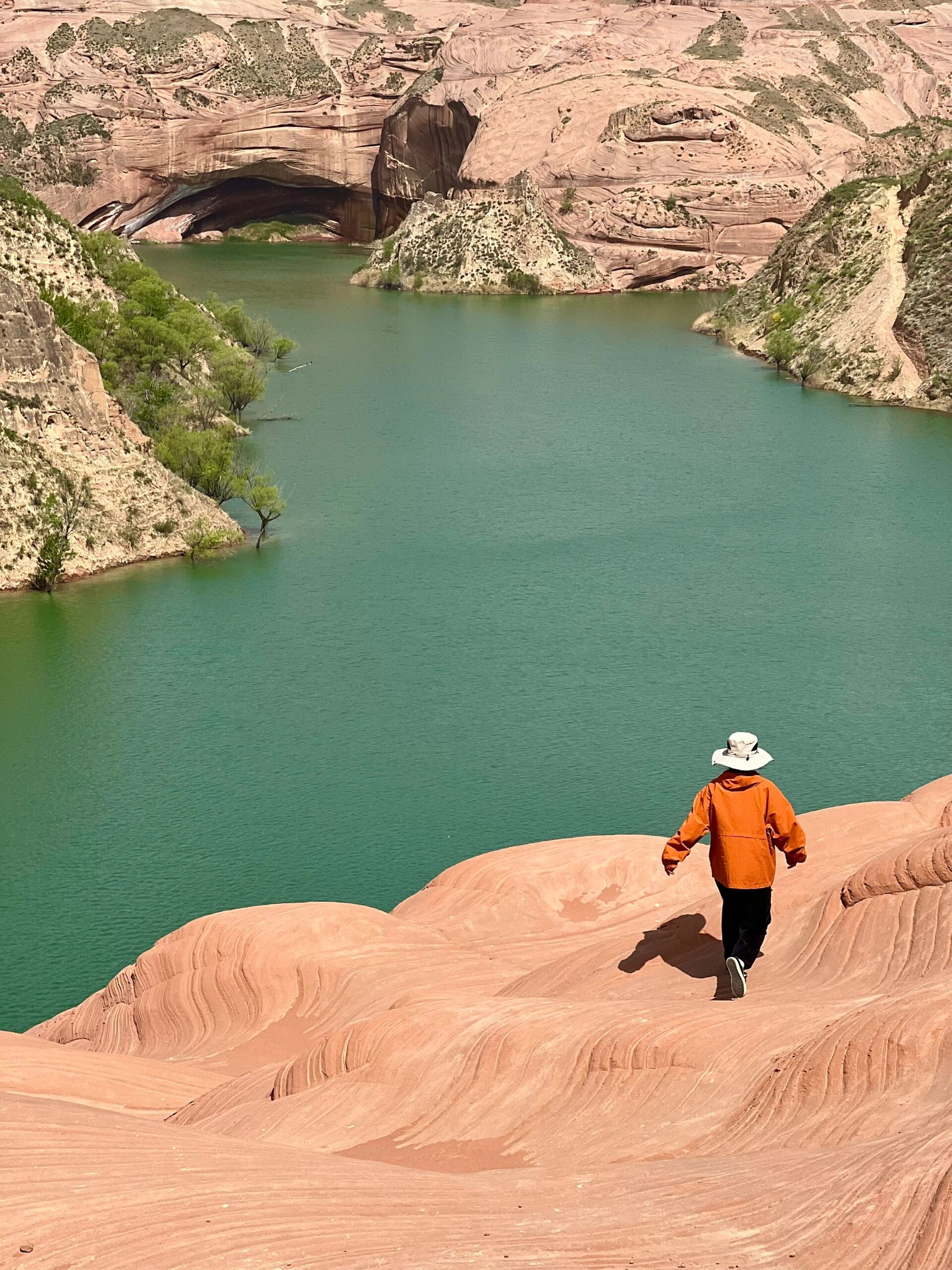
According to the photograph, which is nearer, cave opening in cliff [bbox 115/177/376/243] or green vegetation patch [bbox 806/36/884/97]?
green vegetation patch [bbox 806/36/884/97]

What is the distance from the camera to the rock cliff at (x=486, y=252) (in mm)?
125562

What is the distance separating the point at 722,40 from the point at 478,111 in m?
30.2

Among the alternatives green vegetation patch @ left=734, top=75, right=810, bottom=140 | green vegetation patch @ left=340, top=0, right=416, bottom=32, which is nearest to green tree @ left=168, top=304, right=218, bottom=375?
green vegetation patch @ left=734, top=75, right=810, bottom=140

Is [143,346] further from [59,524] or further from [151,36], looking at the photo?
[151,36]

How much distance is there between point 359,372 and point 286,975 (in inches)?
2704

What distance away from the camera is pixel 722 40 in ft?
523

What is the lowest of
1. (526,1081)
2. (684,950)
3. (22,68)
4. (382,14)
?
(684,950)

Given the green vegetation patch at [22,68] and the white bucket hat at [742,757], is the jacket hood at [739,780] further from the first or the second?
the green vegetation patch at [22,68]

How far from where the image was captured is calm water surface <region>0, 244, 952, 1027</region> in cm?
2952

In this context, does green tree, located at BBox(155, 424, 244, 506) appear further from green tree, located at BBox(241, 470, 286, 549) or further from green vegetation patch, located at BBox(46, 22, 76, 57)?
green vegetation patch, located at BBox(46, 22, 76, 57)

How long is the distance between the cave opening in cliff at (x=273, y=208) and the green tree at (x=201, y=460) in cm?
11599

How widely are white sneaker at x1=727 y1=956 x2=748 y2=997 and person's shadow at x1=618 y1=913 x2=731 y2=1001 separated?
2.12 ft

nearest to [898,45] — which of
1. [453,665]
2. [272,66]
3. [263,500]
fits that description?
[272,66]

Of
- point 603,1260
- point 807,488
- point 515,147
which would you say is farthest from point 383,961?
point 515,147
